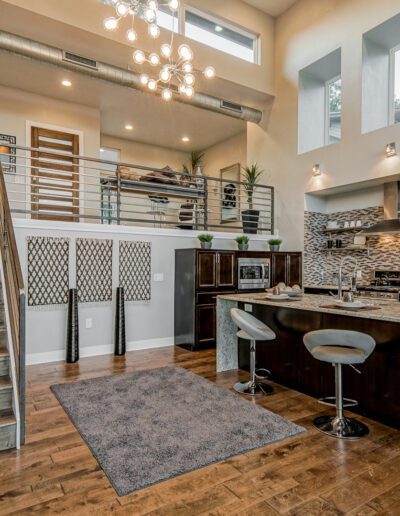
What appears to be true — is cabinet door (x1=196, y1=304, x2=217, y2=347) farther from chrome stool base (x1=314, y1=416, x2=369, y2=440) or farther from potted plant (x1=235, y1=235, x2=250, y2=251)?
chrome stool base (x1=314, y1=416, x2=369, y2=440)

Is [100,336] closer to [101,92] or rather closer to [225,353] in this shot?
[225,353]

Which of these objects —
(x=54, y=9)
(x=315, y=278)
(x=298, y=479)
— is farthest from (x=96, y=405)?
(x=54, y=9)

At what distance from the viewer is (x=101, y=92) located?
716cm

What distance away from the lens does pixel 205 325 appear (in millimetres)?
5551

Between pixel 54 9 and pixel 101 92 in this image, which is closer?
pixel 54 9

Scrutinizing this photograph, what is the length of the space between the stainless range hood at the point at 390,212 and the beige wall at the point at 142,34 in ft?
10.4

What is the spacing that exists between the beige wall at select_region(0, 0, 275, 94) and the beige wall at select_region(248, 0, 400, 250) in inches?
12.9

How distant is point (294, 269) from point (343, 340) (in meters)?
3.99

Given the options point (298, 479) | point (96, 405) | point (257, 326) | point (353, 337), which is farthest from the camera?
point (257, 326)

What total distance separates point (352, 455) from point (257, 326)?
1365 mm

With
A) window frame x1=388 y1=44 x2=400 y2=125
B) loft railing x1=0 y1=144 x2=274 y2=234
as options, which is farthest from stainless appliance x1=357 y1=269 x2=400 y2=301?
window frame x1=388 y1=44 x2=400 y2=125

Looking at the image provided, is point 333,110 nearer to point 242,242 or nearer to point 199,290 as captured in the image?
point 242,242

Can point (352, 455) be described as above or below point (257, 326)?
below

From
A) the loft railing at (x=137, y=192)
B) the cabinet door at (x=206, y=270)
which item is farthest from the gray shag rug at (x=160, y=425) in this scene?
the loft railing at (x=137, y=192)
